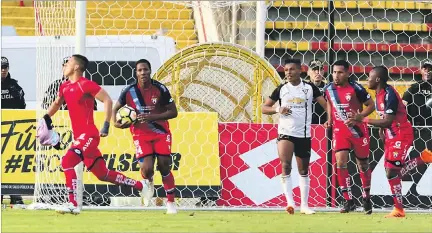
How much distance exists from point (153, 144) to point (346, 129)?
7.81 feet

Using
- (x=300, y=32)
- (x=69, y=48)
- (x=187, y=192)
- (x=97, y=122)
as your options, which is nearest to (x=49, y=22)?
(x=69, y=48)

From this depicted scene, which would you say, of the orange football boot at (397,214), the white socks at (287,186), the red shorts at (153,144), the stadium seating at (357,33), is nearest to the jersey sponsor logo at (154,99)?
the red shorts at (153,144)

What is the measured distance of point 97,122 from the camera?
51.9 feet

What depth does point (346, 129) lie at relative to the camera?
1501cm

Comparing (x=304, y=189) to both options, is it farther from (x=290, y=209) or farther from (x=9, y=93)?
(x=9, y=93)

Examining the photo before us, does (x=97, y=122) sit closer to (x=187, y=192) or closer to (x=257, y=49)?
(x=187, y=192)

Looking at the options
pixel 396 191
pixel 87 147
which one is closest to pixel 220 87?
pixel 396 191

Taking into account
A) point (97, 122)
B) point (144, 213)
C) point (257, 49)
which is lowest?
point (144, 213)

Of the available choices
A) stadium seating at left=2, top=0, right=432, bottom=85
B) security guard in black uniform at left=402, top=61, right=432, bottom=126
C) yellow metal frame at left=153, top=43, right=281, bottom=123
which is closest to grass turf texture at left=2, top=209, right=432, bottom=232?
security guard in black uniform at left=402, top=61, right=432, bottom=126

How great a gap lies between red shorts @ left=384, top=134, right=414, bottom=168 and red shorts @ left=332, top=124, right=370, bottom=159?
29.1 inches

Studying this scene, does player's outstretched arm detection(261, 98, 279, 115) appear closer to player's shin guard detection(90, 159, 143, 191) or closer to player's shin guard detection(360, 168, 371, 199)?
player's shin guard detection(360, 168, 371, 199)

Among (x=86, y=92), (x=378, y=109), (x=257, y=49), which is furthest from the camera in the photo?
(x=257, y=49)

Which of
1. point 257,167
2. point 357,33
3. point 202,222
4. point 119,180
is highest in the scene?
point 357,33

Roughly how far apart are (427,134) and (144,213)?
4064 mm
